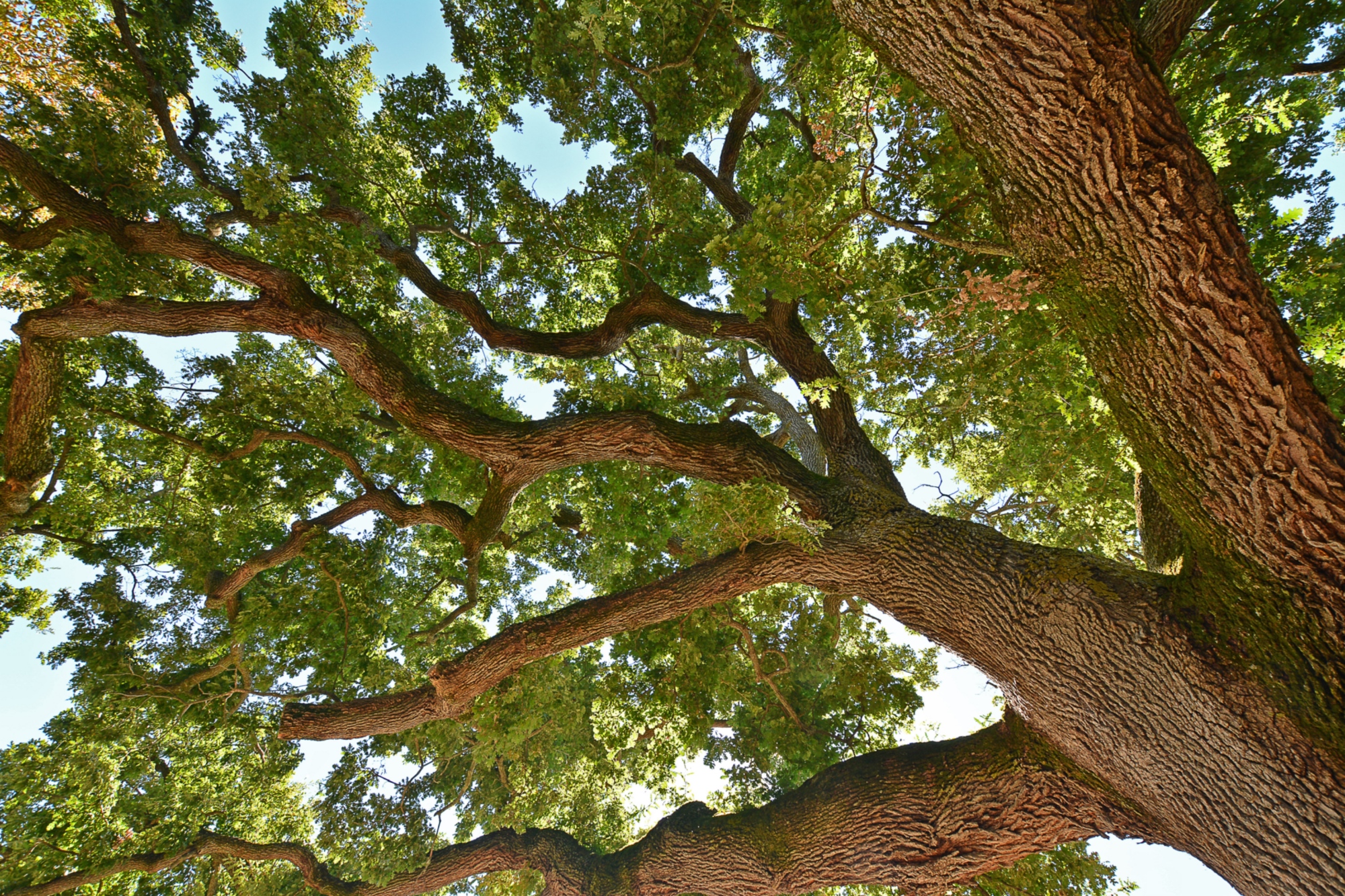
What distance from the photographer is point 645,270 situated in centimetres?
734

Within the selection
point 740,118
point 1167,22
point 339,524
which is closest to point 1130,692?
point 1167,22

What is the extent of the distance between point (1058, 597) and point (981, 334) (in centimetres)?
213

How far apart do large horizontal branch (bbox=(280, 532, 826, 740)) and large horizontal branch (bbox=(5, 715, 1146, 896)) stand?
6.24 ft

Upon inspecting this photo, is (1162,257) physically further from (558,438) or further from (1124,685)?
(558,438)

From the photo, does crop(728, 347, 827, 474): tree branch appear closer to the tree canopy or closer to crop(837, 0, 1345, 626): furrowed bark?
the tree canopy

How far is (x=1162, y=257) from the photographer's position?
2740 mm

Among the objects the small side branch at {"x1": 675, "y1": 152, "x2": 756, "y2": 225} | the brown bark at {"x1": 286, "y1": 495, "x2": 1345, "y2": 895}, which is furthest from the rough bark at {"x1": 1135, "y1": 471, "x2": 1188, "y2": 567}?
the small side branch at {"x1": 675, "y1": 152, "x2": 756, "y2": 225}

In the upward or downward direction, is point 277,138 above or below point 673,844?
above

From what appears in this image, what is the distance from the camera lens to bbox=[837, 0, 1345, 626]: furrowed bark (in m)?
2.64

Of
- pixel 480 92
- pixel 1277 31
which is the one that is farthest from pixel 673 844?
pixel 480 92

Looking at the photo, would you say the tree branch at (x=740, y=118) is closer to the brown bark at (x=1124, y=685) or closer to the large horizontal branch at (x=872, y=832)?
the brown bark at (x=1124, y=685)

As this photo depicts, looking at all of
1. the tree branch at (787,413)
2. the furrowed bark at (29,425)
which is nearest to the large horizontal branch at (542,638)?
the tree branch at (787,413)

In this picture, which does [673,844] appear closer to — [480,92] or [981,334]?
[981,334]

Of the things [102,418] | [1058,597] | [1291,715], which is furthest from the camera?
[102,418]
